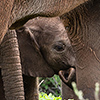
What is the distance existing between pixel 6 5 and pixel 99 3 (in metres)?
1.05

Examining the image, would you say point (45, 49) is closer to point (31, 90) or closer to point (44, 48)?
point (44, 48)

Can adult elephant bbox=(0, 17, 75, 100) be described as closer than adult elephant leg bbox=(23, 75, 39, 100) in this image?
Yes

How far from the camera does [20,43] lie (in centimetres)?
402

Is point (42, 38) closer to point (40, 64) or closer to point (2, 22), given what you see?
point (40, 64)

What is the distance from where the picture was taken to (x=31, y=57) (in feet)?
13.3

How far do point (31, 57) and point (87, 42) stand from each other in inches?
66.9

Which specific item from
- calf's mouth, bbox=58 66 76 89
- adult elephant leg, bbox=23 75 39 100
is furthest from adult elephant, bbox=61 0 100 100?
adult elephant leg, bbox=23 75 39 100

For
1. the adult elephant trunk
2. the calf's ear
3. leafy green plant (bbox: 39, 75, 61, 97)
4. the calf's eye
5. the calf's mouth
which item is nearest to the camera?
the adult elephant trunk

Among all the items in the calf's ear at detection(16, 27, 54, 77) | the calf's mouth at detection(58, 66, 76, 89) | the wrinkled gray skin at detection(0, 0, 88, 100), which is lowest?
the wrinkled gray skin at detection(0, 0, 88, 100)

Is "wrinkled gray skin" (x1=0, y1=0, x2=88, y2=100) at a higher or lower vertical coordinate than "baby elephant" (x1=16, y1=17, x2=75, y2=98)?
lower

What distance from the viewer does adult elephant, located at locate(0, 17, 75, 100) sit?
388cm

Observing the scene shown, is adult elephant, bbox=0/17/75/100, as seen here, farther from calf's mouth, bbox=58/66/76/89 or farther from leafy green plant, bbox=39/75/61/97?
Answer: leafy green plant, bbox=39/75/61/97

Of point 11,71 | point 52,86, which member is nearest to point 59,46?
point 11,71

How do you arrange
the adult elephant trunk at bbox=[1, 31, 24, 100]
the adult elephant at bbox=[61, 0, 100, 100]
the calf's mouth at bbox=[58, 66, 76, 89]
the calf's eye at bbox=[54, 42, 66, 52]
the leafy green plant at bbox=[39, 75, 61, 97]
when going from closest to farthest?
the adult elephant at bbox=[61, 0, 100, 100]
the adult elephant trunk at bbox=[1, 31, 24, 100]
the calf's mouth at bbox=[58, 66, 76, 89]
the calf's eye at bbox=[54, 42, 66, 52]
the leafy green plant at bbox=[39, 75, 61, 97]
